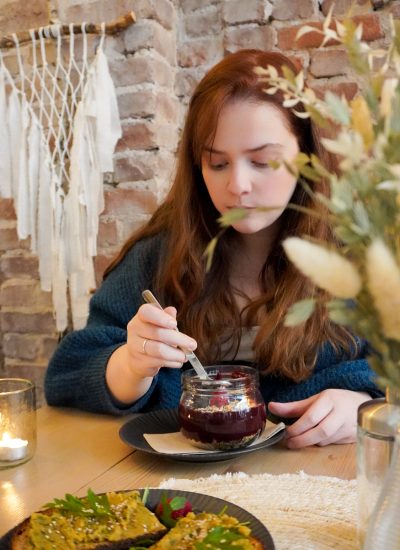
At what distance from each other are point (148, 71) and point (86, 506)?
1255mm

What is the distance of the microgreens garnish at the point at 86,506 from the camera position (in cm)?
55

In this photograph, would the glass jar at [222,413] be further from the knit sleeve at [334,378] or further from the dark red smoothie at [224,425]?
the knit sleeve at [334,378]

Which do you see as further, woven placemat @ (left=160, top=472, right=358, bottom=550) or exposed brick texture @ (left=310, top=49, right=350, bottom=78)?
exposed brick texture @ (left=310, top=49, right=350, bottom=78)

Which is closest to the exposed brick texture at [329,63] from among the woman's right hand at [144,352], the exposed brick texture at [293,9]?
the exposed brick texture at [293,9]

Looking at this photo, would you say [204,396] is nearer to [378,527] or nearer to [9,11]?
[378,527]

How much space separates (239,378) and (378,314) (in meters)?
0.43

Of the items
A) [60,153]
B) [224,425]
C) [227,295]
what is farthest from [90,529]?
[60,153]

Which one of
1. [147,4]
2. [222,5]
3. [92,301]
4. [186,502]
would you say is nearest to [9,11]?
[147,4]

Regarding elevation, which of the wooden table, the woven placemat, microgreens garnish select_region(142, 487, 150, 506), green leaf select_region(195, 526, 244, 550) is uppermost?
green leaf select_region(195, 526, 244, 550)

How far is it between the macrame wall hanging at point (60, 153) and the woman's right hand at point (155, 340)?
2.44 feet

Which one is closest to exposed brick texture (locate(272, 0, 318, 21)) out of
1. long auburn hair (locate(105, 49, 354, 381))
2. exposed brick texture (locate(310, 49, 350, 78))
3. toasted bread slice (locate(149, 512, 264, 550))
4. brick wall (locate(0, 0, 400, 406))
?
brick wall (locate(0, 0, 400, 406))

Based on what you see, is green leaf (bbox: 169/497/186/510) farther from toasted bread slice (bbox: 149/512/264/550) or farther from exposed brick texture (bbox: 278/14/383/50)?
exposed brick texture (bbox: 278/14/383/50)

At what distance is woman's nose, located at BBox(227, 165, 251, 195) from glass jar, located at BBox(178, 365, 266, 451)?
0.34 meters

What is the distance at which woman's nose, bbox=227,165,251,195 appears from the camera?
0.99 metres
